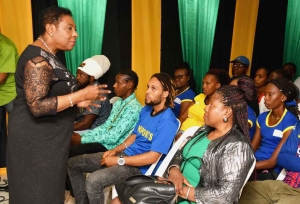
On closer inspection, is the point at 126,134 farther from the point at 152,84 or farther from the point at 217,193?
the point at 217,193

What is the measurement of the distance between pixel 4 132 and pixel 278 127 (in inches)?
120

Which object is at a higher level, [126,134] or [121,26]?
[121,26]

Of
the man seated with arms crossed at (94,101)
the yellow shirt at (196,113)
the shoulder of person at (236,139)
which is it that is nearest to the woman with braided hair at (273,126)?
the yellow shirt at (196,113)

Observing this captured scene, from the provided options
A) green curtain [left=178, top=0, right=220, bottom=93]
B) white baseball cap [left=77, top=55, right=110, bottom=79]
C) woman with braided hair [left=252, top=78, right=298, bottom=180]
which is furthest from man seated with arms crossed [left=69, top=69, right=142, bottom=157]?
green curtain [left=178, top=0, right=220, bottom=93]

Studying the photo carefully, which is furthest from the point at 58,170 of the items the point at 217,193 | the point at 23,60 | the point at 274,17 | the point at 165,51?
the point at 274,17

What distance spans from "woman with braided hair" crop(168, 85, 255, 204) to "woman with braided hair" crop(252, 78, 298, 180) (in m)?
0.81

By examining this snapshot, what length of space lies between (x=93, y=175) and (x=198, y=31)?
10.0 feet

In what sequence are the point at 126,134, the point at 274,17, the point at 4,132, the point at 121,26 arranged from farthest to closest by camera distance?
the point at 274,17, the point at 121,26, the point at 4,132, the point at 126,134

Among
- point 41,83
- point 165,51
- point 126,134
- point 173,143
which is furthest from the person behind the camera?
point 165,51

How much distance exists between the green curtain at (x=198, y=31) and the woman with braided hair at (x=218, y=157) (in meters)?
2.77

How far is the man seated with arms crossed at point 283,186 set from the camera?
7.27 ft

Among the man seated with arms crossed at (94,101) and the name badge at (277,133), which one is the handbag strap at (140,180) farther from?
the name badge at (277,133)

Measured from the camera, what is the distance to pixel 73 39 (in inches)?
76.4

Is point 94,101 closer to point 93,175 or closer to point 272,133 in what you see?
point 93,175
